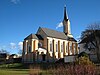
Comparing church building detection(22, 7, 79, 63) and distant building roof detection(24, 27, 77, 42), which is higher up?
distant building roof detection(24, 27, 77, 42)

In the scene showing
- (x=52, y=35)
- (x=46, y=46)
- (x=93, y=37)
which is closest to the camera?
(x=93, y=37)

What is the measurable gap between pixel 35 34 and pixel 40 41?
3.36 meters

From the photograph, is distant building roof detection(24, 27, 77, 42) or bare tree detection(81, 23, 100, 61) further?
distant building roof detection(24, 27, 77, 42)

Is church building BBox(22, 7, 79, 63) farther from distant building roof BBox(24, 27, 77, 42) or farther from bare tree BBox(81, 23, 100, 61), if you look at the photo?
bare tree BBox(81, 23, 100, 61)

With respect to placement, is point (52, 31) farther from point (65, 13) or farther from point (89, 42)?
point (89, 42)

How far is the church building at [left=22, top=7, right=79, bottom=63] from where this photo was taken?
76688 millimetres

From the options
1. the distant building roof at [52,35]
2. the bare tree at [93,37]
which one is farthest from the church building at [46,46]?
the bare tree at [93,37]

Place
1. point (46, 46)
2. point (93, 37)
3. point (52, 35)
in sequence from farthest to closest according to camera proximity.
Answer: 1. point (52, 35)
2. point (46, 46)
3. point (93, 37)

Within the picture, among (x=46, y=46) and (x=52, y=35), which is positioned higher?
(x=52, y=35)

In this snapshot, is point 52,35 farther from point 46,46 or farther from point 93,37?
point 93,37

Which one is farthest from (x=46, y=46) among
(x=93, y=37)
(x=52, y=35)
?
(x=93, y=37)

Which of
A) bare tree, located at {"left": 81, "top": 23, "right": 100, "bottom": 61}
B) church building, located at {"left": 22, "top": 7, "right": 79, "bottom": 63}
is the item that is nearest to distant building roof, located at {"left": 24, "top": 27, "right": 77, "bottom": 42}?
church building, located at {"left": 22, "top": 7, "right": 79, "bottom": 63}

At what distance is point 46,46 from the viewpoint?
80.6m

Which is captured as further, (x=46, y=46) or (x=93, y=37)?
(x=46, y=46)
